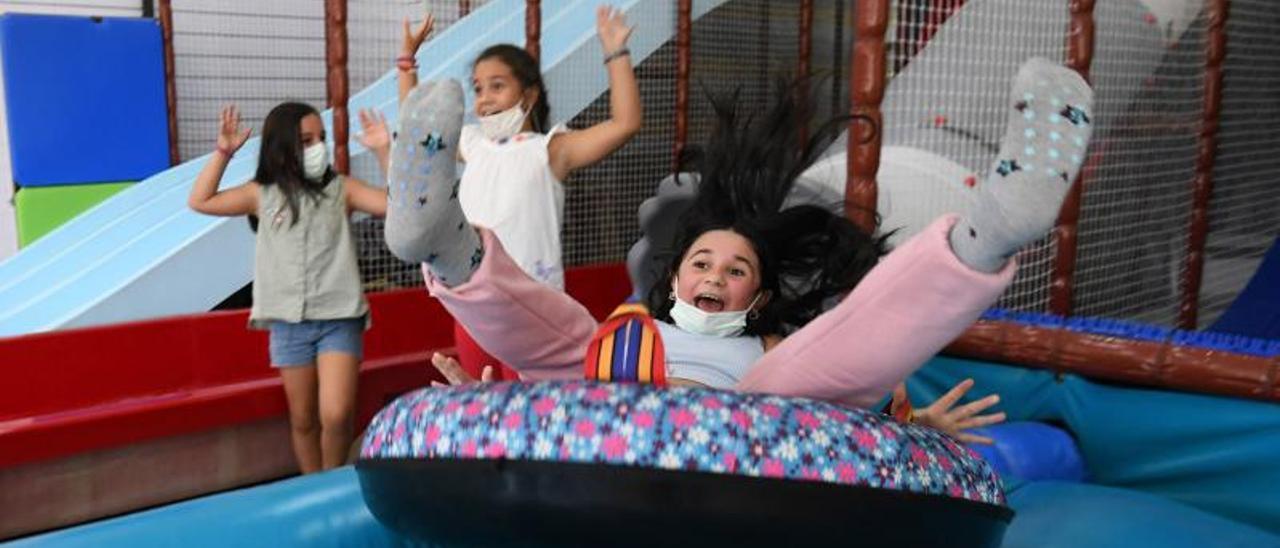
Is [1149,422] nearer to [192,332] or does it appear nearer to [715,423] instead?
[715,423]

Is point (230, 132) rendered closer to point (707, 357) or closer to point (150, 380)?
point (150, 380)

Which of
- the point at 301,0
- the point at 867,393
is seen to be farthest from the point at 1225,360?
the point at 301,0

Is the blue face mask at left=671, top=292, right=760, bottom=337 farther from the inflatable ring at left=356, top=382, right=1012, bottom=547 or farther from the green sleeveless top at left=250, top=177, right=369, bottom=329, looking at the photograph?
the green sleeveless top at left=250, top=177, right=369, bottom=329

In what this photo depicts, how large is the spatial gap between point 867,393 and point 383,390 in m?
1.80

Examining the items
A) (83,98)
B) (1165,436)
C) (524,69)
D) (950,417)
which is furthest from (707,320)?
(83,98)

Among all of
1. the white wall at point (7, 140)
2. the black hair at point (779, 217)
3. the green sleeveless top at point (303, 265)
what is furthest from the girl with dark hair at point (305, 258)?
the white wall at point (7, 140)

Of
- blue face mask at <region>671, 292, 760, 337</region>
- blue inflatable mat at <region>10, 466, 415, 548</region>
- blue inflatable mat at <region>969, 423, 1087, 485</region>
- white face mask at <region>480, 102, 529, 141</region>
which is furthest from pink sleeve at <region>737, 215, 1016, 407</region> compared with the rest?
white face mask at <region>480, 102, 529, 141</region>

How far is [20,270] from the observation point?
2.88m

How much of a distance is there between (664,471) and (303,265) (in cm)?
160

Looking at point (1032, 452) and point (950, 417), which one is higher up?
point (950, 417)

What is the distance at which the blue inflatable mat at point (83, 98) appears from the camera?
359 cm

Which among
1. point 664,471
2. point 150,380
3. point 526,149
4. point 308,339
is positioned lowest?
point 150,380

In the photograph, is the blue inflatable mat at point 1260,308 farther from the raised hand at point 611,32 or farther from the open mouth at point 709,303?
the open mouth at point 709,303

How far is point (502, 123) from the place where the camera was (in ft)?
7.47
